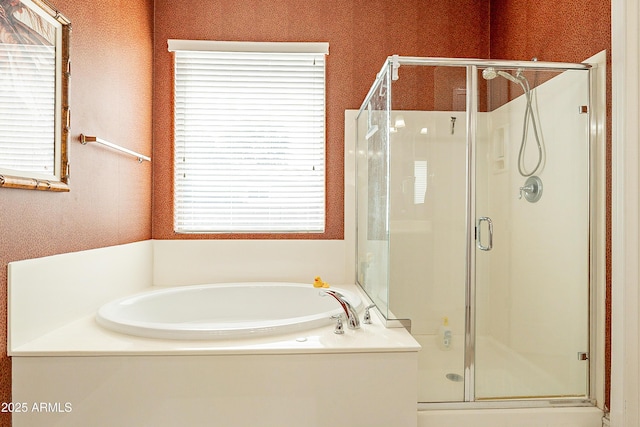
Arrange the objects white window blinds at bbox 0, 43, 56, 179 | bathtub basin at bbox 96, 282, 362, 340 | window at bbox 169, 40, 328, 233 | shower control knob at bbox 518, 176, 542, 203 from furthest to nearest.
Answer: window at bbox 169, 40, 328, 233 → bathtub basin at bbox 96, 282, 362, 340 → shower control knob at bbox 518, 176, 542, 203 → white window blinds at bbox 0, 43, 56, 179

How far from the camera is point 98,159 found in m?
2.09

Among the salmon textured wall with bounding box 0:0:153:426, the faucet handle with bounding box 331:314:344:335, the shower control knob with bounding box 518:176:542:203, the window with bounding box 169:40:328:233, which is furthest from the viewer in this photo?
the window with bounding box 169:40:328:233

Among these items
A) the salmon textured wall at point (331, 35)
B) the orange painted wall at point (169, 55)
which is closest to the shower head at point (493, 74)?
the orange painted wall at point (169, 55)

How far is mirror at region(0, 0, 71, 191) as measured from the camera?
56.0 inches

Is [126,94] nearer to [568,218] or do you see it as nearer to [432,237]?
[432,237]

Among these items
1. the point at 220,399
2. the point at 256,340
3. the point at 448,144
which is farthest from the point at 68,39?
the point at 448,144

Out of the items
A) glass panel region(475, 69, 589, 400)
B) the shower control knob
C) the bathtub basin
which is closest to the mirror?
the bathtub basin

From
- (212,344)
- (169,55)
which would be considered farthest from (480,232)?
(169,55)

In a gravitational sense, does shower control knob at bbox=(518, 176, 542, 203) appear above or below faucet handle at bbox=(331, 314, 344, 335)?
above

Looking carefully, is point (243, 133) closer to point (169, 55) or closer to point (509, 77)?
point (169, 55)

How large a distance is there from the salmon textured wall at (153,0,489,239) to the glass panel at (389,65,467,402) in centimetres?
87

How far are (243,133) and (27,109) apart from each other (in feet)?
4.65

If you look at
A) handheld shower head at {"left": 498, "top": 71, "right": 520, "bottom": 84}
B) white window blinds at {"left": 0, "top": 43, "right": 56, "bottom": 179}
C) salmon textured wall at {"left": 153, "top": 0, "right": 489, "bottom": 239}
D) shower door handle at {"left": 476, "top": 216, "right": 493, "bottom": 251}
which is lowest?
shower door handle at {"left": 476, "top": 216, "right": 493, "bottom": 251}

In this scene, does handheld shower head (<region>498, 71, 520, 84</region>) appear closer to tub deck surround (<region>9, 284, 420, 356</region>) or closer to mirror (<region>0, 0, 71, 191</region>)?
tub deck surround (<region>9, 284, 420, 356</region>)
